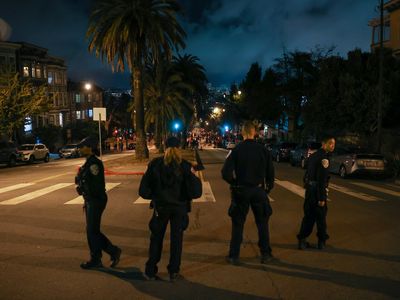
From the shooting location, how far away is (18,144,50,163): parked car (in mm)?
34500

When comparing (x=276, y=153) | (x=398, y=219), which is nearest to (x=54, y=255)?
(x=398, y=219)

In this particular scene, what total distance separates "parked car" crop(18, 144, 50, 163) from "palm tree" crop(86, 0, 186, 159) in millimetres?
11703

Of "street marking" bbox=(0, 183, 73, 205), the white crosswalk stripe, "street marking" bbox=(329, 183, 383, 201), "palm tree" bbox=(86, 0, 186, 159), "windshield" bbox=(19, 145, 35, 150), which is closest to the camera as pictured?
"street marking" bbox=(0, 183, 73, 205)

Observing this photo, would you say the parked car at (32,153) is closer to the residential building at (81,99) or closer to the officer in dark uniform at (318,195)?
the officer in dark uniform at (318,195)

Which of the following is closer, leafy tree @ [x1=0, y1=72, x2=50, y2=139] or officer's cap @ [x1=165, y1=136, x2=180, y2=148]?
officer's cap @ [x1=165, y1=136, x2=180, y2=148]

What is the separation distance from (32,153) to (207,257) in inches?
1253

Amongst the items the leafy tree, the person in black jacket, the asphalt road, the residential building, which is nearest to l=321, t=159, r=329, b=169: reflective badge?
the asphalt road

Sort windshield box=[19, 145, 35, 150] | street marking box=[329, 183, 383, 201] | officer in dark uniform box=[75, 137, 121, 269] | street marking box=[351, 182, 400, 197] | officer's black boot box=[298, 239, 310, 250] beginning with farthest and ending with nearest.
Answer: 1. windshield box=[19, 145, 35, 150]
2. street marking box=[351, 182, 400, 197]
3. street marking box=[329, 183, 383, 201]
4. officer's black boot box=[298, 239, 310, 250]
5. officer in dark uniform box=[75, 137, 121, 269]

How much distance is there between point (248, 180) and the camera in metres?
5.94

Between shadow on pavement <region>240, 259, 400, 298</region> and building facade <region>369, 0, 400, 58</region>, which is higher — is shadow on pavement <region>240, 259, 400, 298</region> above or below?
below

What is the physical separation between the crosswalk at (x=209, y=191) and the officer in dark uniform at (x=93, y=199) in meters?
5.83

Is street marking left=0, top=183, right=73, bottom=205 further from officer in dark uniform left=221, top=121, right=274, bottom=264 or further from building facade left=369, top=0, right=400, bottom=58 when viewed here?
building facade left=369, top=0, right=400, bottom=58

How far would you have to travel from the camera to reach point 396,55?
37.1 meters

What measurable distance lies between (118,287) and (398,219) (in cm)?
672
